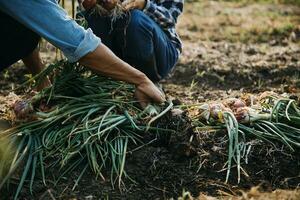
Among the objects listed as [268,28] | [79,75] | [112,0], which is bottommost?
[268,28]

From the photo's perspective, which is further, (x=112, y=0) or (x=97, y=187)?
(x=112, y=0)

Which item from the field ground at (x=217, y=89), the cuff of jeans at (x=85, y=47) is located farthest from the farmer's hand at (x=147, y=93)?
the cuff of jeans at (x=85, y=47)

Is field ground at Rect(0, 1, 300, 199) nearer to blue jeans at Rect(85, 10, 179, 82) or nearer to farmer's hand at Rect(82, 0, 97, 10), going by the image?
blue jeans at Rect(85, 10, 179, 82)

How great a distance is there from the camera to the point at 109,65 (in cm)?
251

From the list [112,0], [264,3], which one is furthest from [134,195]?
[264,3]

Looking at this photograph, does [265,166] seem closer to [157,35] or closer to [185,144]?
[185,144]

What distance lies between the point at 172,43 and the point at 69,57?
93 centimetres

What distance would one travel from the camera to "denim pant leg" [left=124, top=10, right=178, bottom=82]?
2.98 meters

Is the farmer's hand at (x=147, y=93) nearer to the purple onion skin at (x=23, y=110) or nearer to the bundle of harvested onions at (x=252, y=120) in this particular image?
the bundle of harvested onions at (x=252, y=120)

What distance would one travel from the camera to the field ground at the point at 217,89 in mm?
2314

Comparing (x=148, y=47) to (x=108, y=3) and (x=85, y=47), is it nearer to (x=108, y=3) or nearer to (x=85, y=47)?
(x=108, y=3)

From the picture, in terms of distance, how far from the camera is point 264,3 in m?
6.93

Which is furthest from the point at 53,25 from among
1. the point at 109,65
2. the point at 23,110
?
the point at 23,110

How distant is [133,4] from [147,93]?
606 millimetres
